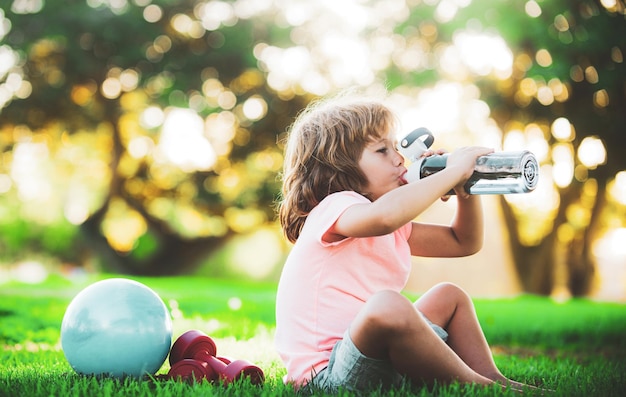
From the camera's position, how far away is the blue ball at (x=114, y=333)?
9.58 feet

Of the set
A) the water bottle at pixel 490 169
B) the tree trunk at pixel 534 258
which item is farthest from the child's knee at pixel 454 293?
the tree trunk at pixel 534 258

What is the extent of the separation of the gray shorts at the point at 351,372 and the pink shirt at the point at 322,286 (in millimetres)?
65

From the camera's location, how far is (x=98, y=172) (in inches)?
813

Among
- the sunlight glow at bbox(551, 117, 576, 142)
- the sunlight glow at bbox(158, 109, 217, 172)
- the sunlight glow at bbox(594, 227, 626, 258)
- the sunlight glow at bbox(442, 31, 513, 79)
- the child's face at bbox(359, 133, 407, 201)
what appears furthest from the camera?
the sunlight glow at bbox(594, 227, 626, 258)

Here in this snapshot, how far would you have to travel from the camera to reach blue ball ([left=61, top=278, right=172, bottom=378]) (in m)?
2.92

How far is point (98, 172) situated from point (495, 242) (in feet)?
37.7

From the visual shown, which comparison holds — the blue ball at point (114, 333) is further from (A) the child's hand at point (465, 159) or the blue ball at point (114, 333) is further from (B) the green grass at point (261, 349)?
(A) the child's hand at point (465, 159)

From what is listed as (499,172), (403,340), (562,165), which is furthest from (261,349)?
(562,165)

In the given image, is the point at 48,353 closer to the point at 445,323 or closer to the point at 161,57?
the point at 445,323

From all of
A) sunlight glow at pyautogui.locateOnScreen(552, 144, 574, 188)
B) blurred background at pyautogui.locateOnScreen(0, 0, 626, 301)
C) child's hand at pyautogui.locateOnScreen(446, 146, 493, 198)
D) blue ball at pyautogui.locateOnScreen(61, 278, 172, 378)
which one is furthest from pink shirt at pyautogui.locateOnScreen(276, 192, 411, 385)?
sunlight glow at pyautogui.locateOnScreen(552, 144, 574, 188)

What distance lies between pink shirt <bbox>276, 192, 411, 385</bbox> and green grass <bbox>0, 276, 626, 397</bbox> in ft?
0.54

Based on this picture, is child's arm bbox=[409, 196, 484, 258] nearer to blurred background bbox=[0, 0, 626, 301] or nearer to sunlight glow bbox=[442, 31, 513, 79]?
blurred background bbox=[0, 0, 626, 301]

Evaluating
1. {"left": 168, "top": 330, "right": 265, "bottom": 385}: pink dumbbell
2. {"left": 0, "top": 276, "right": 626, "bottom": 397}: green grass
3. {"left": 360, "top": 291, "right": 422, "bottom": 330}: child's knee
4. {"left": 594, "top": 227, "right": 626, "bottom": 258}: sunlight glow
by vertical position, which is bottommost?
{"left": 594, "top": 227, "right": 626, "bottom": 258}: sunlight glow

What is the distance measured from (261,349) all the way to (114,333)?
1.62 m
